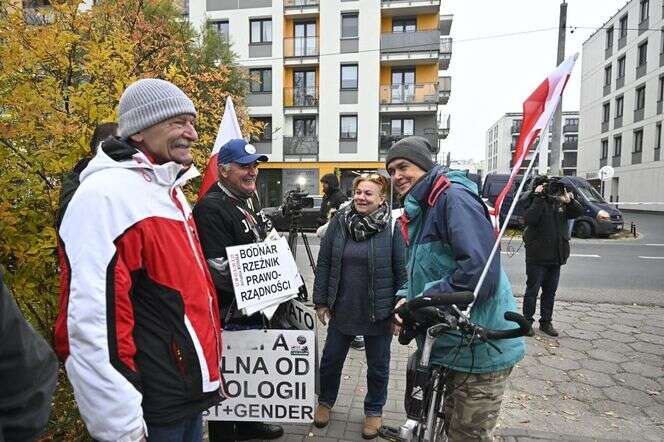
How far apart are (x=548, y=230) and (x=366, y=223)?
3115 mm

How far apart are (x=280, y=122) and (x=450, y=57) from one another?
41.1 ft

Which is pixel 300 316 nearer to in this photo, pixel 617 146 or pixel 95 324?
pixel 95 324

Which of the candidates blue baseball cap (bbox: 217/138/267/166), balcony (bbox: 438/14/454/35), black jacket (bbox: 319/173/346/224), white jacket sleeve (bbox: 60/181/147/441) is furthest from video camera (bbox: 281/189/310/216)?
balcony (bbox: 438/14/454/35)

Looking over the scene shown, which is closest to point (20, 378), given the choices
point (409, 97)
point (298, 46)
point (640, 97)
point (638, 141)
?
point (409, 97)

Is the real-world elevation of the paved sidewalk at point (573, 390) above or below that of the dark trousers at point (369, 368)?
below

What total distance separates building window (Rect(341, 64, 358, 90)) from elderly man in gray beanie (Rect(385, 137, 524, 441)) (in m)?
27.1

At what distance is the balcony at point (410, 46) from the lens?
2680 centimetres

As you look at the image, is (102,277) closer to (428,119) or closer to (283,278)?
(283,278)

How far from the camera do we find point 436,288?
206 centimetres

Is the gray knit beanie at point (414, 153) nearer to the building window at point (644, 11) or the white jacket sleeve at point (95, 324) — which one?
the white jacket sleeve at point (95, 324)

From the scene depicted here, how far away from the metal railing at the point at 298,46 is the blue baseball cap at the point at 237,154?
27.5 meters

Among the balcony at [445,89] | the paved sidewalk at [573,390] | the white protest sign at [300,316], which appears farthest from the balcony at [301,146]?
the white protest sign at [300,316]

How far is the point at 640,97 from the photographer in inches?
1359

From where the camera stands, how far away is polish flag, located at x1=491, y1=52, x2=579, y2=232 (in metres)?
2.05
